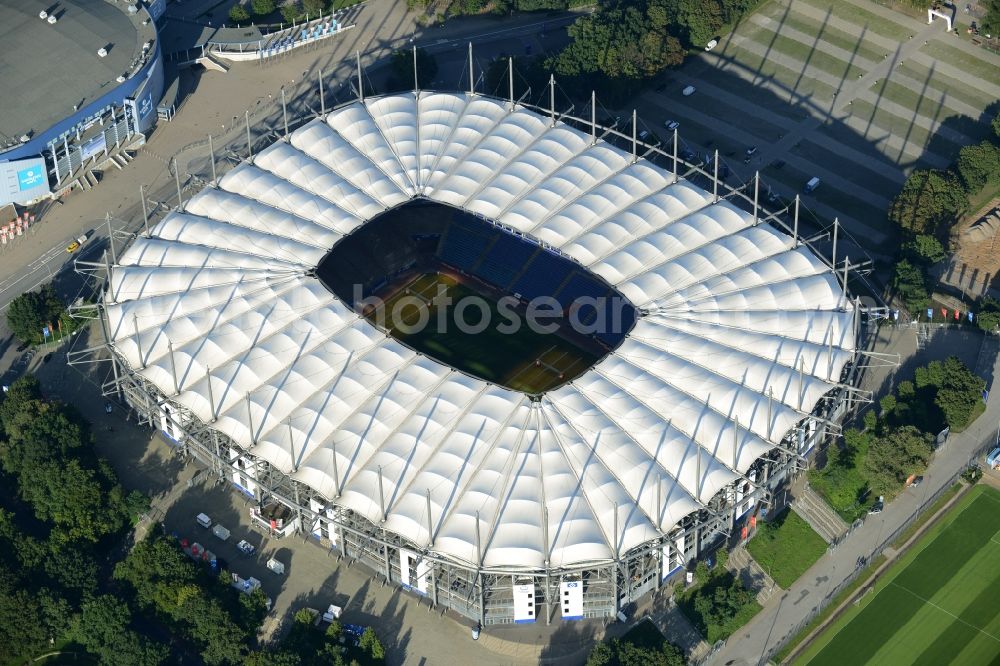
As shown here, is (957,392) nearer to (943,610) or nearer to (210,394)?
(943,610)

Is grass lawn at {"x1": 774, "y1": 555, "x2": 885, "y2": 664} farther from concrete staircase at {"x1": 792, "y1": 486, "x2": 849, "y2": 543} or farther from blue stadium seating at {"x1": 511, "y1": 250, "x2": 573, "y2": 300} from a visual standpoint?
blue stadium seating at {"x1": 511, "y1": 250, "x2": 573, "y2": 300}

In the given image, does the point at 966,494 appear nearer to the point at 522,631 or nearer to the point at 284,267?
the point at 522,631

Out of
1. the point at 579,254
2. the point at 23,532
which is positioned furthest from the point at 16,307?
the point at 579,254

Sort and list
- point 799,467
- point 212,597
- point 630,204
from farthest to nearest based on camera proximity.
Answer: point 630,204 → point 799,467 → point 212,597

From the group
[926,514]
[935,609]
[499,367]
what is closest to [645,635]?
[935,609]

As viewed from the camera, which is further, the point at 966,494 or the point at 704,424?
the point at 966,494

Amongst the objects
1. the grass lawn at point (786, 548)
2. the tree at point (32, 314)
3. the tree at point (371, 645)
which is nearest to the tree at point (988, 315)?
the grass lawn at point (786, 548)

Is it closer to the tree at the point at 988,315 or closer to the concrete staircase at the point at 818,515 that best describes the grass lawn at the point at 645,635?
the concrete staircase at the point at 818,515
